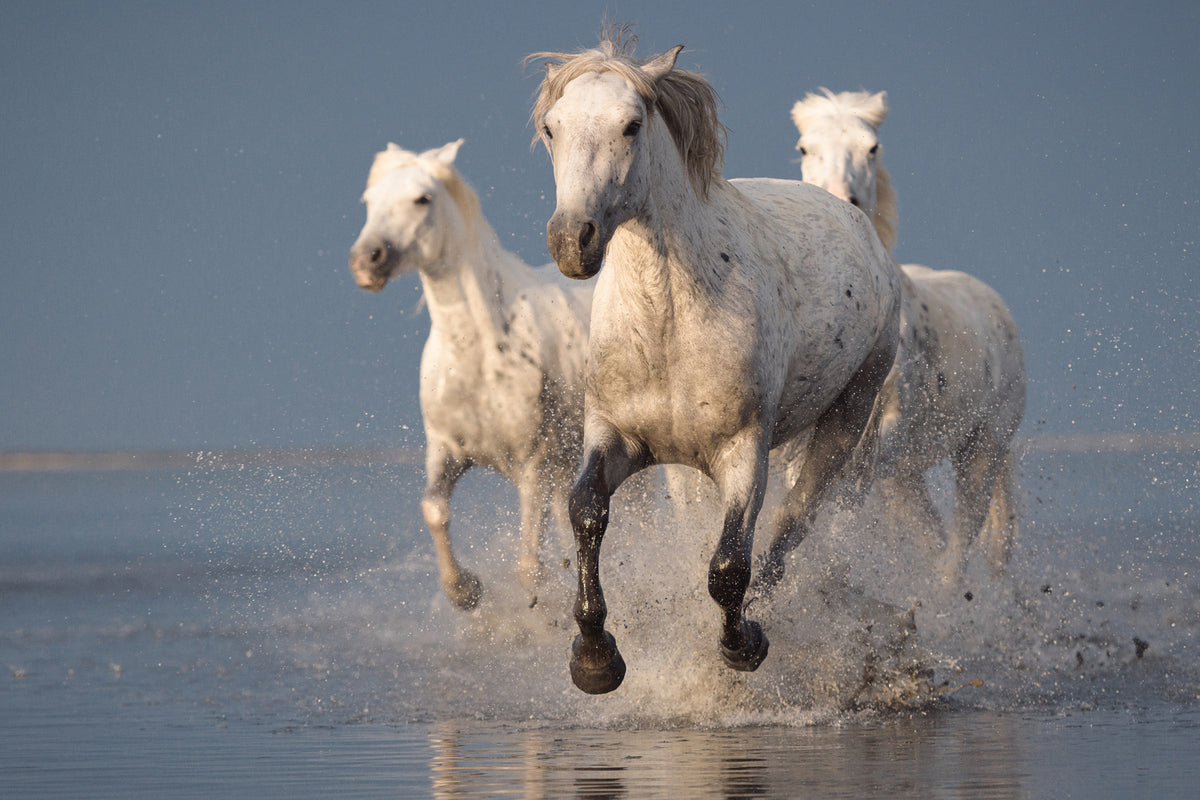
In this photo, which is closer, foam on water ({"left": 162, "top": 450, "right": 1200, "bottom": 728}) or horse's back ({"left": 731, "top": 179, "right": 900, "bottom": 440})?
horse's back ({"left": 731, "top": 179, "right": 900, "bottom": 440})

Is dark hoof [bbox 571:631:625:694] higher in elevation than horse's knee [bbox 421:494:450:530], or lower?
lower

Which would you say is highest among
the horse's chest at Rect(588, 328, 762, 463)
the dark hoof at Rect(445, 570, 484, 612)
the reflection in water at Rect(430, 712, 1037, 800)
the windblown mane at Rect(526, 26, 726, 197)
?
the windblown mane at Rect(526, 26, 726, 197)

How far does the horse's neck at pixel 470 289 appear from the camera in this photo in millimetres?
7891

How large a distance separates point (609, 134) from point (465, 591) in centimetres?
380

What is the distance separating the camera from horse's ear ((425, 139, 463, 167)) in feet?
27.0

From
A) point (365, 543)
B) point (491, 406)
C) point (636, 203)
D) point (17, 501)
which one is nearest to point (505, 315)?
point (491, 406)

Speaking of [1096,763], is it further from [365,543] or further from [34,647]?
[365,543]

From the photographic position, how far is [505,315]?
7.97 meters

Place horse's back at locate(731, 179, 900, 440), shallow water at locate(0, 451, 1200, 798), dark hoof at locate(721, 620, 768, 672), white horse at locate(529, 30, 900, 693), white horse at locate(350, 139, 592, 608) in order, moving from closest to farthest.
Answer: shallow water at locate(0, 451, 1200, 798)
white horse at locate(529, 30, 900, 693)
dark hoof at locate(721, 620, 768, 672)
horse's back at locate(731, 179, 900, 440)
white horse at locate(350, 139, 592, 608)

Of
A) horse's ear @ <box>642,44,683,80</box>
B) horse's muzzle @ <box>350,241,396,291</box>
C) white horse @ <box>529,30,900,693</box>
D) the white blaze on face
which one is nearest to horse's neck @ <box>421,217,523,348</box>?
horse's muzzle @ <box>350,241,396,291</box>

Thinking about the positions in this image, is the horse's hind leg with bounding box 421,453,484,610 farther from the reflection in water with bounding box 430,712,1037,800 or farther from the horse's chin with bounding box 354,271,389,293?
the reflection in water with bounding box 430,712,1037,800

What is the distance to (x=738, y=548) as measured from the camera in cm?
487

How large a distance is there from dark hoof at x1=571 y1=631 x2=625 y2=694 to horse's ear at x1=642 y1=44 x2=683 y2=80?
168 centimetres

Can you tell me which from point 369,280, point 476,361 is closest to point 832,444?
point 476,361
